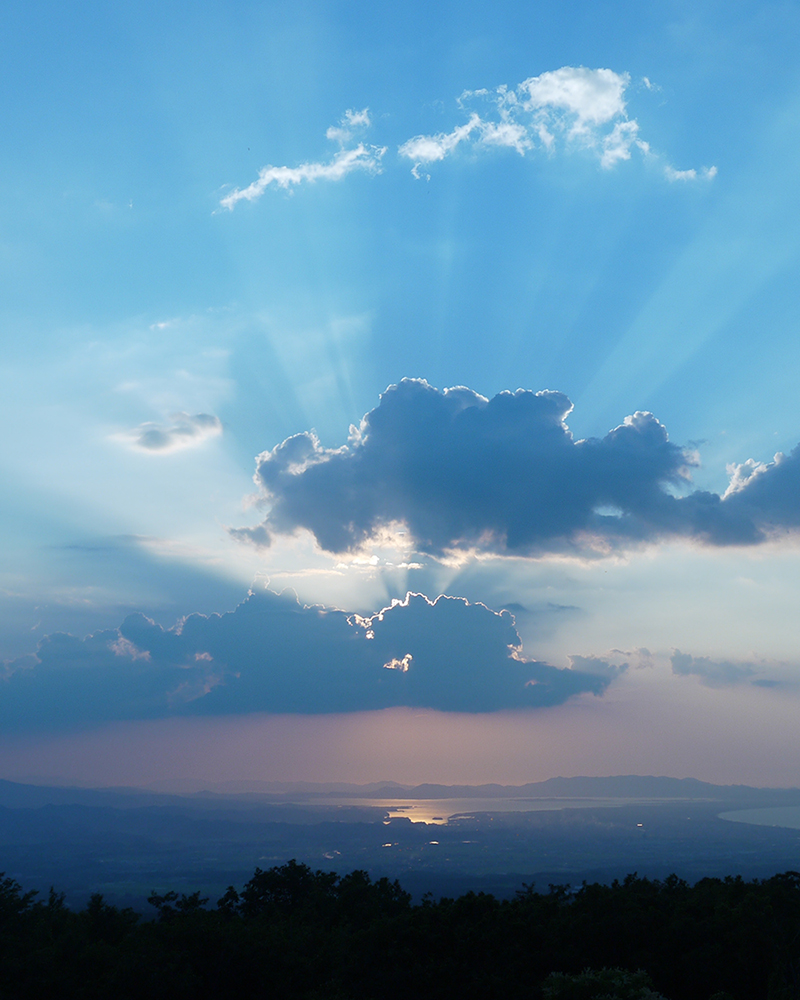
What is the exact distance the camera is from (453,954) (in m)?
48.2

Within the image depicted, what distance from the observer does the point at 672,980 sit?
5009 centimetres

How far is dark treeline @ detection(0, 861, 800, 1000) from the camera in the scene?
4447 centimetres

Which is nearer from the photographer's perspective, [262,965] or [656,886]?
[262,965]

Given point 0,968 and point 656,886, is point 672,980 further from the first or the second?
point 0,968

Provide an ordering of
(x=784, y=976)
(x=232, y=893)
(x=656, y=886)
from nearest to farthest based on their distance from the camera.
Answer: (x=784, y=976)
(x=656, y=886)
(x=232, y=893)

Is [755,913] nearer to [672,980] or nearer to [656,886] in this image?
[672,980]

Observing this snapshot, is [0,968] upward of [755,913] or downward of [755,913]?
downward

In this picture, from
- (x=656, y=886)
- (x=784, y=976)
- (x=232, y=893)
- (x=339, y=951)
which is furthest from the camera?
(x=232, y=893)

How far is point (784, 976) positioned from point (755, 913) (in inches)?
204

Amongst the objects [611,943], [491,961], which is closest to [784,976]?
[611,943]

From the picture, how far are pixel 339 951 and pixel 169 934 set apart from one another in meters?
11.1

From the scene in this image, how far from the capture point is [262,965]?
4559 cm

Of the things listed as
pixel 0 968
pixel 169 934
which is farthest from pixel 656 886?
pixel 0 968

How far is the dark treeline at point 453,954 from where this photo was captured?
44.5 meters
